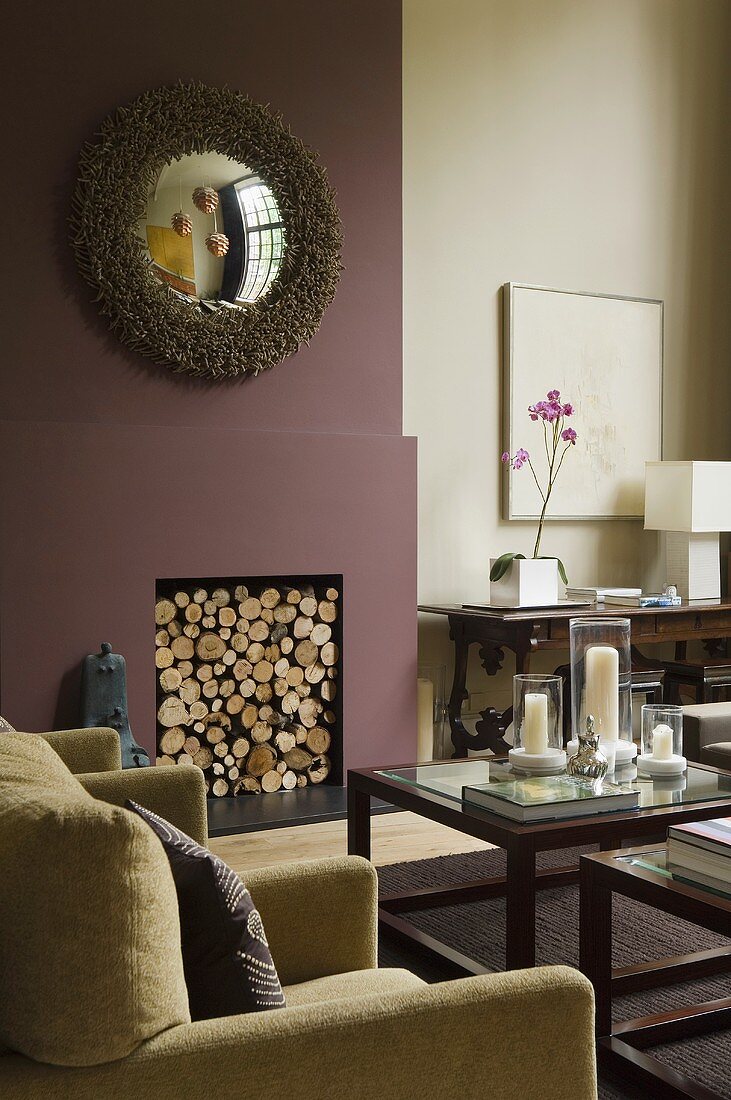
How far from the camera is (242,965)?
1.37 metres

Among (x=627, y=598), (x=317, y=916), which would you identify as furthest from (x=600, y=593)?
(x=317, y=916)

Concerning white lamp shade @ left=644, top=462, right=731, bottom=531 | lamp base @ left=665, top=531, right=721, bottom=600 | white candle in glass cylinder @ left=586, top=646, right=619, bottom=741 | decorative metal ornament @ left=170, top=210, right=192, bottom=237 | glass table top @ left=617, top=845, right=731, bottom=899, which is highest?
decorative metal ornament @ left=170, top=210, right=192, bottom=237

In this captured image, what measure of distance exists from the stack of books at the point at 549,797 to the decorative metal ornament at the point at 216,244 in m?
Result: 2.45

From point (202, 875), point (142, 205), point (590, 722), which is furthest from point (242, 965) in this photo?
point (142, 205)

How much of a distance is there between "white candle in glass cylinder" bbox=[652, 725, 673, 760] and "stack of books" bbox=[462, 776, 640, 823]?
19 centimetres

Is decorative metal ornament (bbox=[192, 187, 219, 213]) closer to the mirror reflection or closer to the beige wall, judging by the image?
the mirror reflection

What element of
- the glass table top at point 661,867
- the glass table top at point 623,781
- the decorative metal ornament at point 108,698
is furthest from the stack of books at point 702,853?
the decorative metal ornament at point 108,698

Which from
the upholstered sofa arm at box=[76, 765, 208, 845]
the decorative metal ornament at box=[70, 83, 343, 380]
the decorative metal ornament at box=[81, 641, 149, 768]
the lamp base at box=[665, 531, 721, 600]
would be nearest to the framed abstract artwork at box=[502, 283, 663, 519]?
the lamp base at box=[665, 531, 721, 600]

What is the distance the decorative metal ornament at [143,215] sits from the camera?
158 inches

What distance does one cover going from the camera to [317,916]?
73.5 inches

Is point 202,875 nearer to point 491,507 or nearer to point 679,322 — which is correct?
point 491,507

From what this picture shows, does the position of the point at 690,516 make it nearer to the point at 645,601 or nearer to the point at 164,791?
the point at 645,601

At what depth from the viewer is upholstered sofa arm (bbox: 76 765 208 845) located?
2.47 m

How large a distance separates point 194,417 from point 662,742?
2.20 meters
